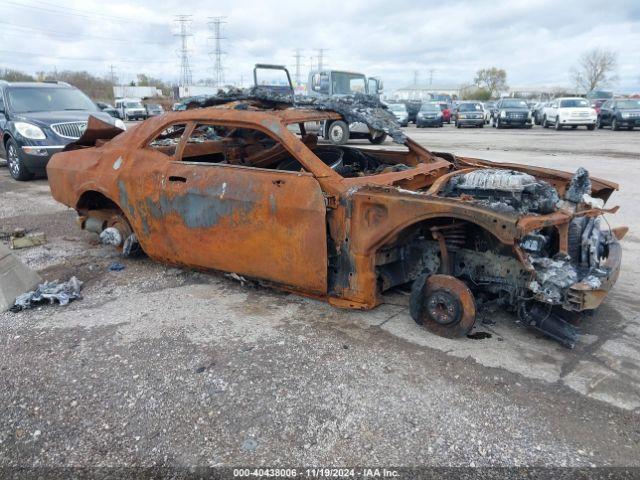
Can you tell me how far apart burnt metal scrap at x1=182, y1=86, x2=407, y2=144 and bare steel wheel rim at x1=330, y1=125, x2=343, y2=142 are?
23.6 feet

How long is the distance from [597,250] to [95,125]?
4.78 m

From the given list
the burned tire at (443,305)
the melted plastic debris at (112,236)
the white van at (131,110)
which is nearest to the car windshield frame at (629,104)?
the burned tire at (443,305)

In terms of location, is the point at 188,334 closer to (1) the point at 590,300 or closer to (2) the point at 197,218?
(2) the point at 197,218

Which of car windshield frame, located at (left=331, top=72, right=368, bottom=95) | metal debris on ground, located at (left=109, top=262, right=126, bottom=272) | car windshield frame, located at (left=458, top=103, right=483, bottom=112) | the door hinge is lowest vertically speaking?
metal debris on ground, located at (left=109, top=262, right=126, bottom=272)

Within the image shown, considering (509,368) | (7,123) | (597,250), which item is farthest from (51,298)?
(7,123)

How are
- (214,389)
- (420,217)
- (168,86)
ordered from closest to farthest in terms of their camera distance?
1. (214,389)
2. (420,217)
3. (168,86)

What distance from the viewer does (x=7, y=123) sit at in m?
9.71

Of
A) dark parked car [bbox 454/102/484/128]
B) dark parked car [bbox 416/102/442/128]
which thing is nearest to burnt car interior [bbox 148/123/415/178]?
dark parked car [bbox 416/102/442/128]

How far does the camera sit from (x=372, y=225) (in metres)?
3.50

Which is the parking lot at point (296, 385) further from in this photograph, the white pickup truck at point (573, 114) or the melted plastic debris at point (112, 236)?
the white pickup truck at point (573, 114)

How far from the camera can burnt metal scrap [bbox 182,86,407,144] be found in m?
4.40

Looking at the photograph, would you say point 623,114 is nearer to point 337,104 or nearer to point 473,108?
point 473,108

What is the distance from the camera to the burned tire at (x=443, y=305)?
→ 3.40m

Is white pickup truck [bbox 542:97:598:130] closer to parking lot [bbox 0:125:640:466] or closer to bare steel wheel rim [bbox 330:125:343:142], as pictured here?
bare steel wheel rim [bbox 330:125:343:142]
